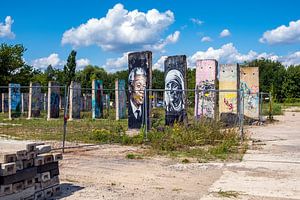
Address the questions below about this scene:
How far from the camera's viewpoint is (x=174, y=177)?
29.0 feet

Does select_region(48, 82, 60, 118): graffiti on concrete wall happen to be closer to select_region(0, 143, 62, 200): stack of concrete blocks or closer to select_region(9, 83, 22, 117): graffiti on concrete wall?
select_region(9, 83, 22, 117): graffiti on concrete wall

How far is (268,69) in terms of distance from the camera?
88000 millimetres

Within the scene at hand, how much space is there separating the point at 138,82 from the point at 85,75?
6714cm

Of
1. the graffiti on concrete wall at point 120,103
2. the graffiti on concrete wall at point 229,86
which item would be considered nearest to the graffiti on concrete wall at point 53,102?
the graffiti on concrete wall at point 120,103

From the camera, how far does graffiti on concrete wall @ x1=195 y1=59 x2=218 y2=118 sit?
2172 cm

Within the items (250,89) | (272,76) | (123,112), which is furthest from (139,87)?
(272,76)

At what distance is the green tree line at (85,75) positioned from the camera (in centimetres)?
5333

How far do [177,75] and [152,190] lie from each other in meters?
12.7

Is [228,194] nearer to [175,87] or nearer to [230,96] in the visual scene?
[175,87]

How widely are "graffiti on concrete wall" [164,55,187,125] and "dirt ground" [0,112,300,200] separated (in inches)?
270

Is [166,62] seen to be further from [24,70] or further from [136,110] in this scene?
[24,70]

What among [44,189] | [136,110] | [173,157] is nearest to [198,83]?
[136,110]

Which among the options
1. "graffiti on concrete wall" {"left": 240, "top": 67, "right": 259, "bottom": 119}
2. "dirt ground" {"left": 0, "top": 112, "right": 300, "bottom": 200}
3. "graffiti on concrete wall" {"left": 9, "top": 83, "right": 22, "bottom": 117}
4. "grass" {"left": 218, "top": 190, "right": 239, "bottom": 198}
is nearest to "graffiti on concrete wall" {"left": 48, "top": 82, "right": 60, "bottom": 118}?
"graffiti on concrete wall" {"left": 9, "top": 83, "right": 22, "bottom": 117}

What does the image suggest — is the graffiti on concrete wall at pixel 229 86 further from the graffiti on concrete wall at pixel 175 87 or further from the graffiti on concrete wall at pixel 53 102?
the graffiti on concrete wall at pixel 53 102
